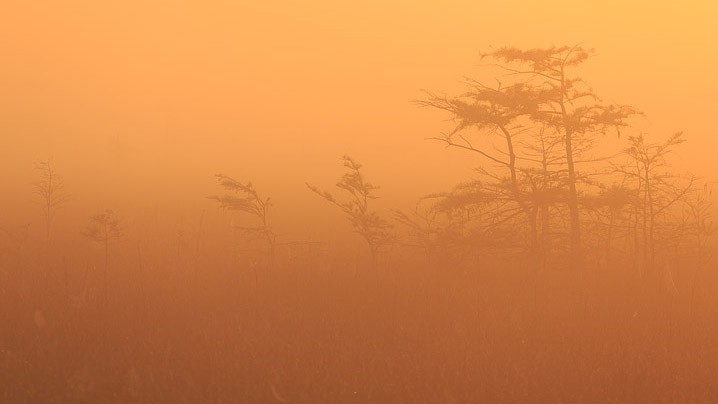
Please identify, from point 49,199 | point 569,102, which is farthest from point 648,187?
point 49,199

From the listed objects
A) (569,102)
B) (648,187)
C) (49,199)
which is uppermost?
(569,102)

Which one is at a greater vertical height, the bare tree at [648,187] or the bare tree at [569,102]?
the bare tree at [569,102]

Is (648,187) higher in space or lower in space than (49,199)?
lower

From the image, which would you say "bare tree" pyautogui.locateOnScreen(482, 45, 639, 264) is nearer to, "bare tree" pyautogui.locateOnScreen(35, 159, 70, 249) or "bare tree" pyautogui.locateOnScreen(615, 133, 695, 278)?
"bare tree" pyautogui.locateOnScreen(615, 133, 695, 278)

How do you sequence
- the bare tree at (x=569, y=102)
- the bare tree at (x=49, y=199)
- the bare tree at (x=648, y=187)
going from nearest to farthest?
the bare tree at (x=648, y=187) → the bare tree at (x=569, y=102) → the bare tree at (x=49, y=199)

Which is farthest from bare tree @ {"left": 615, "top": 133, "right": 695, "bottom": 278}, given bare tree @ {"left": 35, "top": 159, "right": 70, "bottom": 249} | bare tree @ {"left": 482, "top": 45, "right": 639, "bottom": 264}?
bare tree @ {"left": 35, "top": 159, "right": 70, "bottom": 249}

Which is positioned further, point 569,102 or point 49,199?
point 49,199

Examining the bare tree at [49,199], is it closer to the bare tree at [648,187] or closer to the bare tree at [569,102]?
the bare tree at [569,102]

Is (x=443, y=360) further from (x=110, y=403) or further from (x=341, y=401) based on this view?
(x=110, y=403)

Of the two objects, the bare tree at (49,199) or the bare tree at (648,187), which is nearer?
the bare tree at (648,187)

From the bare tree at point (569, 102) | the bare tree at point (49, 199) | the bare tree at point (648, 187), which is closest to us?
the bare tree at point (648, 187)

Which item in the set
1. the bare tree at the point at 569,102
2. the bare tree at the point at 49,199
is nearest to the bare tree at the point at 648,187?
the bare tree at the point at 569,102

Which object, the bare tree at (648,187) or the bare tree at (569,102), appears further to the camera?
the bare tree at (569,102)

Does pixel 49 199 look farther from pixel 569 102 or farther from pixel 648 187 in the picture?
pixel 648 187
